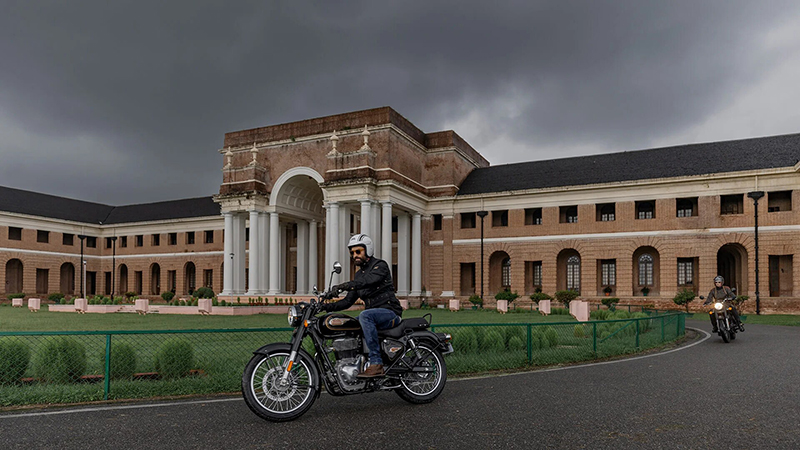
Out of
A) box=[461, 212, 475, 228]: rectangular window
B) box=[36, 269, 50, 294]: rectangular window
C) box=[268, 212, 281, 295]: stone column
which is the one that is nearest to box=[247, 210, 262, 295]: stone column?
box=[268, 212, 281, 295]: stone column

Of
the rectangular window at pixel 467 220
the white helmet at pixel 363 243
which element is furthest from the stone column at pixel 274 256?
the white helmet at pixel 363 243

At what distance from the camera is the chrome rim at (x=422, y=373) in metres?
6.82

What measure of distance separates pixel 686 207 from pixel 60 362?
36.0 meters

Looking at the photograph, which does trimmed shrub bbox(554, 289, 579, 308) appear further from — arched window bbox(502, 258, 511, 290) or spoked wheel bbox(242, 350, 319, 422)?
spoked wheel bbox(242, 350, 319, 422)

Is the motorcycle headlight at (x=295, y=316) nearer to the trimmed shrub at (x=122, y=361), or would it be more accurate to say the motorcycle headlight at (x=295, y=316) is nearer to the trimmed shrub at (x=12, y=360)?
the trimmed shrub at (x=122, y=361)

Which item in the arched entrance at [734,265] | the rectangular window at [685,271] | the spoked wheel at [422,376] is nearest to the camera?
the spoked wheel at [422,376]

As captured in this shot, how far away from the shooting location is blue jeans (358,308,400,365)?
6395 mm

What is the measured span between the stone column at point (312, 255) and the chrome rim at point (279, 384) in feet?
122

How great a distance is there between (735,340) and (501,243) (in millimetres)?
24796

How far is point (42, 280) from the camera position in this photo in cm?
5384

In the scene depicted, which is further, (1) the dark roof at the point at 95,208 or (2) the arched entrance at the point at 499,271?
(1) the dark roof at the point at 95,208

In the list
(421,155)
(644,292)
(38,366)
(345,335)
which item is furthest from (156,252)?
(345,335)

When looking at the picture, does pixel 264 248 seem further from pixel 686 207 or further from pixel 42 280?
pixel 686 207

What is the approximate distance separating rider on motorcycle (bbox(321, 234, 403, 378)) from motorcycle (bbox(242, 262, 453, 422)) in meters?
0.10
